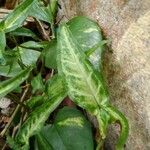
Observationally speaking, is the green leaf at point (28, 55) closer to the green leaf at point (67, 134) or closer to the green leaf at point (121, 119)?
the green leaf at point (67, 134)

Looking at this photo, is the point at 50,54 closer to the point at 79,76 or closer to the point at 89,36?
the point at 89,36

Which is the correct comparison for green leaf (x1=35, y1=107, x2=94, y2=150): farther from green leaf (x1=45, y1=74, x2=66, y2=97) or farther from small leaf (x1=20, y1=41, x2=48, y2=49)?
small leaf (x1=20, y1=41, x2=48, y2=49)

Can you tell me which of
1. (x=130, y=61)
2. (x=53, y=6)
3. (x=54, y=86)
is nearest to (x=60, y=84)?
(x=54, y=86)

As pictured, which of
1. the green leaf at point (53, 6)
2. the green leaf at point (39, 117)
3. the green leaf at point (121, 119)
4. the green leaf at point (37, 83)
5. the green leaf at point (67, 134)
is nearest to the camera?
the green leaf at point (121, 119)

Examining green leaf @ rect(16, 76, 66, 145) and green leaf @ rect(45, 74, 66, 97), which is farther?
green leaf @ rect(45, 74, 66, 97)

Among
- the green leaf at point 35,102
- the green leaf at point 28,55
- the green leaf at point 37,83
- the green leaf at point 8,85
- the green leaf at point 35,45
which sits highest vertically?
the green leaf at point 8,85

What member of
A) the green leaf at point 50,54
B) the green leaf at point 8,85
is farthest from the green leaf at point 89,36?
the green leaf at point 8,85

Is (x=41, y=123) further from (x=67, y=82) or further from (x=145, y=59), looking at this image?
(x=145, y=59)

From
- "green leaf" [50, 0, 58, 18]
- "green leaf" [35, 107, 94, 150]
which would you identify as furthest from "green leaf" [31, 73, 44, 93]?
"green leaf" [50, 0, 58, 18]
